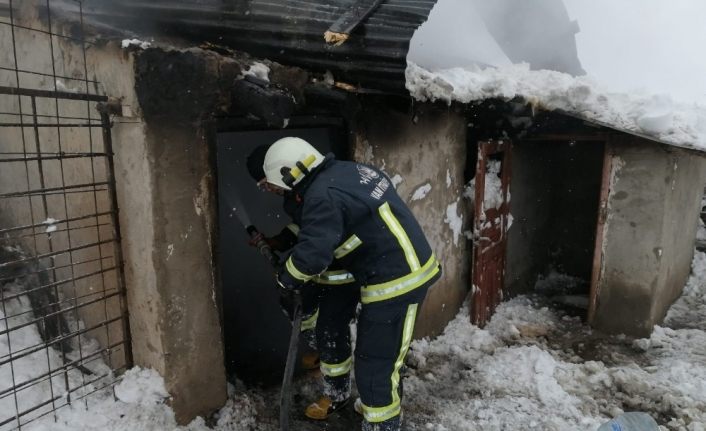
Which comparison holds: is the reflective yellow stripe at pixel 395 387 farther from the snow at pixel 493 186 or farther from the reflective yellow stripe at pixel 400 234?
the snow at pixel 493 186

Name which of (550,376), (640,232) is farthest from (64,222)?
(640,232)

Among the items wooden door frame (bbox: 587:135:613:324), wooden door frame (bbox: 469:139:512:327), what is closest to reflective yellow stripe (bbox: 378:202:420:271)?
wooden door frame (bbox: 469:139:512:327)

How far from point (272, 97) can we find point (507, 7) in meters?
8.27

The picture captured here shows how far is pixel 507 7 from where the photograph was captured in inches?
382

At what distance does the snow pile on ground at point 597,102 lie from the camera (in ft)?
15.7

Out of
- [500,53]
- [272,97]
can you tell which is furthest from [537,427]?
[500,53]

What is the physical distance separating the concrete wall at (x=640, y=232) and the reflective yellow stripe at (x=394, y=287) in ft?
11.6

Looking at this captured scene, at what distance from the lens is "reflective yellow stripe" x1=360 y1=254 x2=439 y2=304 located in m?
3.30

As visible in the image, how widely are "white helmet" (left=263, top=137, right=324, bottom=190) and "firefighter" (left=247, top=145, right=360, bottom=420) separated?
0.52 metres

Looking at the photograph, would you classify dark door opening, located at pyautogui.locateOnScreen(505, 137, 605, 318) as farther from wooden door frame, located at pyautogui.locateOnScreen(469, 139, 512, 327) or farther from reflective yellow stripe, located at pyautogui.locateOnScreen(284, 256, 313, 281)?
reflective yellow stripe, located at pyautogui.locateOnScreen(284, 256, 313, 281)

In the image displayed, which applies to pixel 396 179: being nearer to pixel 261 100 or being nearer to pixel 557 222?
pixel 261 100

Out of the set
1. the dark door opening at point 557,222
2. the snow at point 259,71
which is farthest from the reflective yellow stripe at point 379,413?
the dark door opening at point 557,222

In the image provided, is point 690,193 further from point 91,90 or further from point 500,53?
point 91,90

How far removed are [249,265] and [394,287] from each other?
4.77 ft
